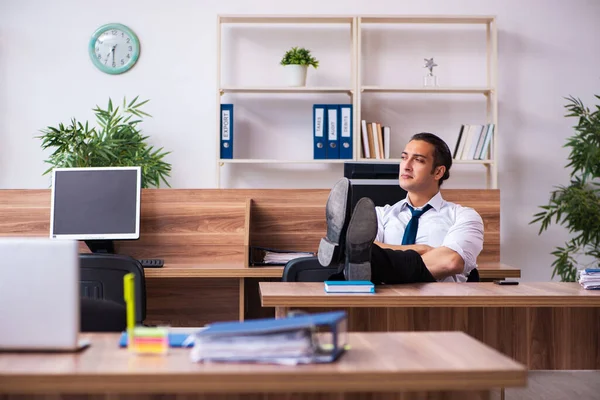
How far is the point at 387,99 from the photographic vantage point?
17.6 ft

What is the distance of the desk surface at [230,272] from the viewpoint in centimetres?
326

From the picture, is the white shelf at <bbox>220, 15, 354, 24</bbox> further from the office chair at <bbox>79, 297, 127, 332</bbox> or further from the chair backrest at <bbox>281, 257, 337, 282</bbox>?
the office chair at <bbox>79, 297, 127, 332</bbox>

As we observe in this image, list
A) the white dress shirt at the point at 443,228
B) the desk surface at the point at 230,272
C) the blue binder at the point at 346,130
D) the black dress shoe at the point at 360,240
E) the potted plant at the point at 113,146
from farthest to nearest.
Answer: the blue binder at the point at 346,130
the potted plant at the point at 113,146
the desk surface at the point at 230,272
the white dress shirt at the point at 443,228
the black dress shoe at the point at 360,240

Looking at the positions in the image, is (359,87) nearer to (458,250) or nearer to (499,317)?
(458,250)

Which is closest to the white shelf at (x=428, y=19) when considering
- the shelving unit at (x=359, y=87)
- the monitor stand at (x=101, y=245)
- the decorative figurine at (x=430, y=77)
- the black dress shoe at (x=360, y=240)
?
the shelving unit at (x=359, y=87)

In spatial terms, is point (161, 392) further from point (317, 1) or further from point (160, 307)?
point (317, 1)

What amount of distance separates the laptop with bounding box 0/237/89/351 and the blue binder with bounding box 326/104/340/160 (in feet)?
12.5

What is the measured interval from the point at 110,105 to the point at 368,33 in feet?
6.06

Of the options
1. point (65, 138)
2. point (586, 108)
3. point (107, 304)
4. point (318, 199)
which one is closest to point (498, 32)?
point (586, 108)

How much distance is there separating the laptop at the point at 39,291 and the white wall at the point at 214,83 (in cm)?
405

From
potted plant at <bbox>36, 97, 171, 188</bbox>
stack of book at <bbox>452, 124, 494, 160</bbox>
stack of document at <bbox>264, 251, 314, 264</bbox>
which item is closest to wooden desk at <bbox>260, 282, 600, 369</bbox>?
stack of document at <bbox>264, 251, 314, 264</bbox>

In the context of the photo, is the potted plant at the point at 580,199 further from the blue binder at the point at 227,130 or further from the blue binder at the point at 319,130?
the blue binder at the point at 227,130

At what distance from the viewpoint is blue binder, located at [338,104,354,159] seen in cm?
502

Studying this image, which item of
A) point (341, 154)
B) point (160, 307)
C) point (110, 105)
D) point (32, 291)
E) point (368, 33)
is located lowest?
point (160, 307)
